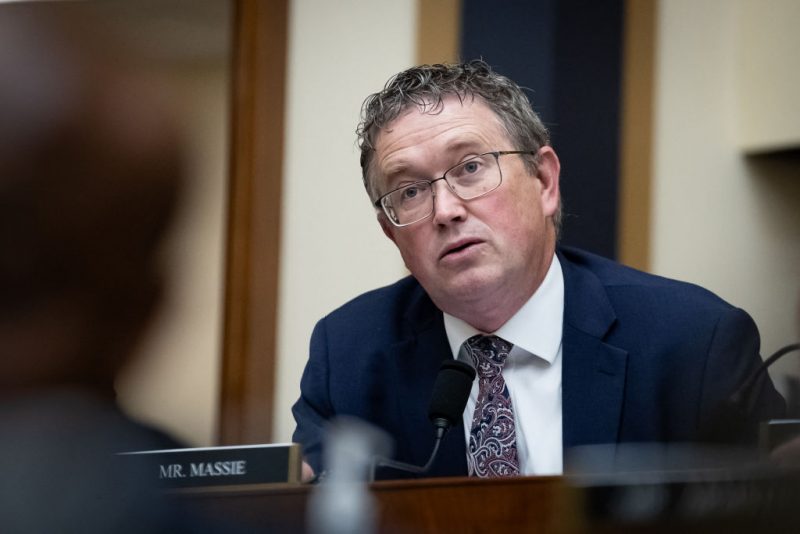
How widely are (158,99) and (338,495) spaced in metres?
0.51

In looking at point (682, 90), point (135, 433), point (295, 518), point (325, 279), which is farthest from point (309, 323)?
point (135, 433)

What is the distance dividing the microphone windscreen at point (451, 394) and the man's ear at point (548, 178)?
23.9 inches

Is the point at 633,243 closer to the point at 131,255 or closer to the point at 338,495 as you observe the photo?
the point at 338,495

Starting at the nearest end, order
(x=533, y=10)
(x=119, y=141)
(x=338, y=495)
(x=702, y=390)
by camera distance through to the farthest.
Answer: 1. (x=119, y=141)
2. (x=338, y=495)
3. (x=702, y=390)
4. (x=533, y=10)

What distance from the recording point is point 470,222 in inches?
82.3

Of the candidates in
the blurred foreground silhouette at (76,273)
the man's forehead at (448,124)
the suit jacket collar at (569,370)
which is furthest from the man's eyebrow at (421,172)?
the blurred foreground silhouette at (76,273)

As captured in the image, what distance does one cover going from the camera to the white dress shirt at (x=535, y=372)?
6.53ft

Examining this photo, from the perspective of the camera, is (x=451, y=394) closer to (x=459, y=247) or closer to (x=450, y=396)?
(x=450, y=396)

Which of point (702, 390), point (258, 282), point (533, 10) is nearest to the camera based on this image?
point (702, 390)

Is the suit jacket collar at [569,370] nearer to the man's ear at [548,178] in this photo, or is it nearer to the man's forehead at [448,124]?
the man's ear at [548,178]

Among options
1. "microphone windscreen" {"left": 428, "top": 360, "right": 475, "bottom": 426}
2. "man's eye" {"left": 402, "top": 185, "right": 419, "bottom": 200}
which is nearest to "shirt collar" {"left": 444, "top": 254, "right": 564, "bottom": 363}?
"man's eye" {"left": 402, "top": 185, "right": 419, "bottom": 200}

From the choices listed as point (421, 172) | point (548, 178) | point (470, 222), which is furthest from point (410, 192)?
point (548, 178)

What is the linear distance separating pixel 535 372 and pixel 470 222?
0.28 m

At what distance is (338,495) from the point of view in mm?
1124
